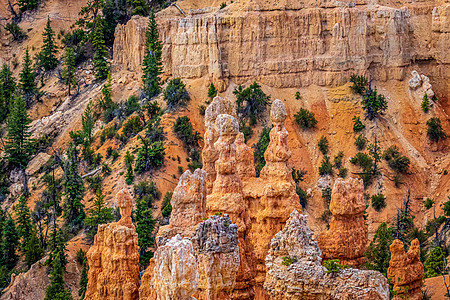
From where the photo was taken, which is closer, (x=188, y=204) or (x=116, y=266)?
(x=188, y=204)

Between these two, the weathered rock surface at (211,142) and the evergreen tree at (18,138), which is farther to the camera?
the evergreen tree at (18,138)

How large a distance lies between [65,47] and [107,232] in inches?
3100

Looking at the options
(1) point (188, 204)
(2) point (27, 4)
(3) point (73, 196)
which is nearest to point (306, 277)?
(1) point (188, 204)

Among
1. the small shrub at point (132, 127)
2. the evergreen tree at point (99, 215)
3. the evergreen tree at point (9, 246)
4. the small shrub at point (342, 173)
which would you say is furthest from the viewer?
the small shrub at point (132, 127)

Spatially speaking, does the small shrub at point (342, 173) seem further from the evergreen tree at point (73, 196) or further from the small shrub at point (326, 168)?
the evergreen tree at point (73, 196)

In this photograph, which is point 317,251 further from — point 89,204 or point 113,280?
point 89,204

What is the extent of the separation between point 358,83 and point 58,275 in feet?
127

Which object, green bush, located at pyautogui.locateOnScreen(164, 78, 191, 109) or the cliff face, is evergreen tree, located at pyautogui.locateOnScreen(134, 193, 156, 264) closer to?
green bush, located at pyautogui.locateOnScreen(164, 78, 191, 109)

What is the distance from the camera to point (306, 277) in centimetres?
Result: 3244

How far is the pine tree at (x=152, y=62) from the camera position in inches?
3757

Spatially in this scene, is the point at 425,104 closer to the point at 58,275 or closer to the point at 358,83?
the point at 358,83

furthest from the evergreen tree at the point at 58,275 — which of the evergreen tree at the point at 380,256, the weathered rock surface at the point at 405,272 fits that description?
the weathered rock surface at the point at 405,272

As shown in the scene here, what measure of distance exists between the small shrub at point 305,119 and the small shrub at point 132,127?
15831 millimetres

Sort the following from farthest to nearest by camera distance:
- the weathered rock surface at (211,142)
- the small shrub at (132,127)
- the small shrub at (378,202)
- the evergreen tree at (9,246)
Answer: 1. the small shrub at (132,127)
2. the small shrub at (378,202)
3. the evergreen tree at (9,246)
4. the weathered rock surface at (211,142)
